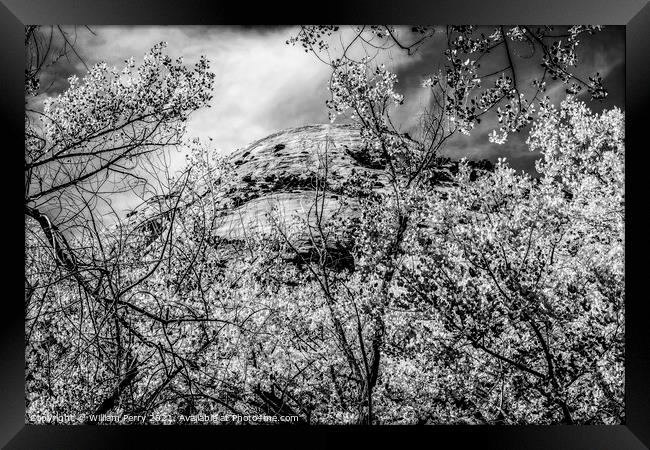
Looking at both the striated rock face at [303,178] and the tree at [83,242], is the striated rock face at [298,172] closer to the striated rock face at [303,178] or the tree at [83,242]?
the striated rock face at [303,178]

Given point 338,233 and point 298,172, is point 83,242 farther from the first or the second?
point 338,233

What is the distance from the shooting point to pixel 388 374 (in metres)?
1.94

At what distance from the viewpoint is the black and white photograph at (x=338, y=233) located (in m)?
1.93

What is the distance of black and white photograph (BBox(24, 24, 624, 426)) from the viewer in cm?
193

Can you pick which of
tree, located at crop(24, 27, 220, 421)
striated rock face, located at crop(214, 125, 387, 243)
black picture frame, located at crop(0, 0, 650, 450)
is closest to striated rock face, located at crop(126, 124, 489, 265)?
striated rock face, located at crop(214, 125, 387, 243)

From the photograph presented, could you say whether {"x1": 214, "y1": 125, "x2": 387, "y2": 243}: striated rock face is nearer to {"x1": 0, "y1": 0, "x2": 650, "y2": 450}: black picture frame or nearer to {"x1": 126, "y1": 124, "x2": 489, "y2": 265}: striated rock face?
{"x1": 126, "y1": 124, "x2": 489, "y2": 265}: striated rock face

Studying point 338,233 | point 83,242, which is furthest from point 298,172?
point 83,242

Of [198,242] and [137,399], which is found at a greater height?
[198,242]
